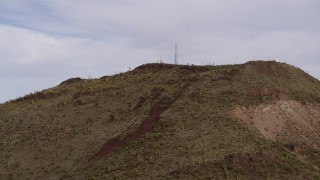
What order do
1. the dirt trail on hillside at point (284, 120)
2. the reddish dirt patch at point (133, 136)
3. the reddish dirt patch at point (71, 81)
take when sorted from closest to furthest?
the reddish dirt patch at point (133, 136) < the dirt trail on hillside at point (284, 120) < the reddish dirt patch at point (71, 81)

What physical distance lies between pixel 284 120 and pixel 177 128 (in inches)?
422

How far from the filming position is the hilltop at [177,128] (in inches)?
1341

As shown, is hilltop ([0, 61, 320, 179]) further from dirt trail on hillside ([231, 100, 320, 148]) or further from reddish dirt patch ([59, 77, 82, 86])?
reddish dirt patch ([59, 77, 82, 86])

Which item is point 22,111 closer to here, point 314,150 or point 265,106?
point 265,106

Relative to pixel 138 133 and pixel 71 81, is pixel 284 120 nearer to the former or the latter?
pixel 138 133

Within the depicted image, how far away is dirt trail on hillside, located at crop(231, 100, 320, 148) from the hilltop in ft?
0.35

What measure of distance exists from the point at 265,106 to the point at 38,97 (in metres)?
32.8

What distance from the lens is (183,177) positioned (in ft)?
104

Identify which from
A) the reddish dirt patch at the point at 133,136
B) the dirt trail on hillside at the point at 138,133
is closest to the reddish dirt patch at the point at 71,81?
the dirt trail on hillside at the point at 138,133

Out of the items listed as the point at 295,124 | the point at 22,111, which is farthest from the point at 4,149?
the point at 295,124

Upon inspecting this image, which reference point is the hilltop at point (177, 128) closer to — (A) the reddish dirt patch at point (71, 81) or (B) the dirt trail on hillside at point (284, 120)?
(B) the dirt trail on hillside at point (284, 120)

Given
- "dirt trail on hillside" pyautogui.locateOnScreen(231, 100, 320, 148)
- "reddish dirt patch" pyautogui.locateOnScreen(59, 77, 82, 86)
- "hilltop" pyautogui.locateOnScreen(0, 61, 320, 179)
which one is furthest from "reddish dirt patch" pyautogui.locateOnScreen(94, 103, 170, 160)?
"reddish dirt patch" pyautogui.locateOnScreen(59, 77, 82, 86)

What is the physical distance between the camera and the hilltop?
3406cm

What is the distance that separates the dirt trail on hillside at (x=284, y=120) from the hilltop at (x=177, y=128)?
0.35 ft
